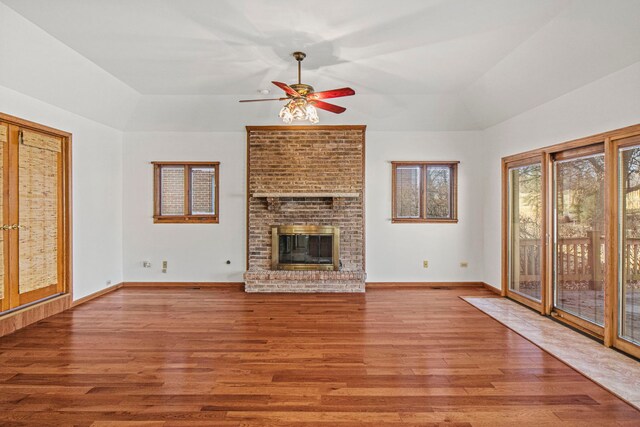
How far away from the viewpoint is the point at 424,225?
5707 mm

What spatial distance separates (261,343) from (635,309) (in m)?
3.45

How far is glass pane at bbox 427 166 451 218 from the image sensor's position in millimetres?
5758

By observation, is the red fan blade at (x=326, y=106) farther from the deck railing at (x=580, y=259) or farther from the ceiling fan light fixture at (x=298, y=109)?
the deck railing at (x=580, y=259)

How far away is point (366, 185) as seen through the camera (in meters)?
5.71

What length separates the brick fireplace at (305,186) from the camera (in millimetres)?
5602

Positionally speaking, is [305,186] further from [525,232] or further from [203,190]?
[525,232]

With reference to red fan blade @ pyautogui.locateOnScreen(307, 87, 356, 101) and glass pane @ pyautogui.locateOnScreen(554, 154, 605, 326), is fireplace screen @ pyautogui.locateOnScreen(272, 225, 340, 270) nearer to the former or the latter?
red fan blade @ pyautogui.locateOnScreen(307, 87, 356, 101)

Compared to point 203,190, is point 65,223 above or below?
below

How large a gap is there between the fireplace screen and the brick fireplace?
23 mm

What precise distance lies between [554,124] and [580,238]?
4.39ft

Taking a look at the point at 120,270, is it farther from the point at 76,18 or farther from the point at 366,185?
the point at 366,185

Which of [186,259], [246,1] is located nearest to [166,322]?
[186,259]

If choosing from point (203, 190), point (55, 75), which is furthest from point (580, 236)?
point (55, 75)

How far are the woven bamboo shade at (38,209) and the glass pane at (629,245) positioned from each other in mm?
6180
